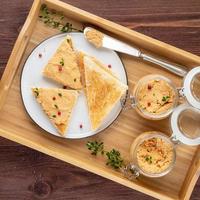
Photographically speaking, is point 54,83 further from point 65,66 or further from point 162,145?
point 162,145

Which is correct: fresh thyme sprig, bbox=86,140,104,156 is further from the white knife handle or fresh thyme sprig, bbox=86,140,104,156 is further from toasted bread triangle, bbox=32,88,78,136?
the white knife handle

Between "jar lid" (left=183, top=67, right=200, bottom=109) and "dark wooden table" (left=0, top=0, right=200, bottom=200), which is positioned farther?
"dark wooden table" (left=0, top=0, right=200, bottom=200)

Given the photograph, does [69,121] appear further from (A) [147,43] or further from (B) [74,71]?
(A) [147,43]

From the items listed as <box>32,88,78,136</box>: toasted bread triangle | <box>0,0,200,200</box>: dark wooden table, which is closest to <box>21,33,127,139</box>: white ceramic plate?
<box>32,88,78,136</box>: toasted bread triangle

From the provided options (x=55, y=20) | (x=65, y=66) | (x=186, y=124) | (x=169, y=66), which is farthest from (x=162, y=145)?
(x=55, y=20)

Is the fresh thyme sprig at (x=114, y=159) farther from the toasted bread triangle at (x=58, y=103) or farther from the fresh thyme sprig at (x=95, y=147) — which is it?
the toasted bread triangle at (x=58, y=103)

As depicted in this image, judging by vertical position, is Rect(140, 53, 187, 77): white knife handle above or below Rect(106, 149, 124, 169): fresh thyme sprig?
above
